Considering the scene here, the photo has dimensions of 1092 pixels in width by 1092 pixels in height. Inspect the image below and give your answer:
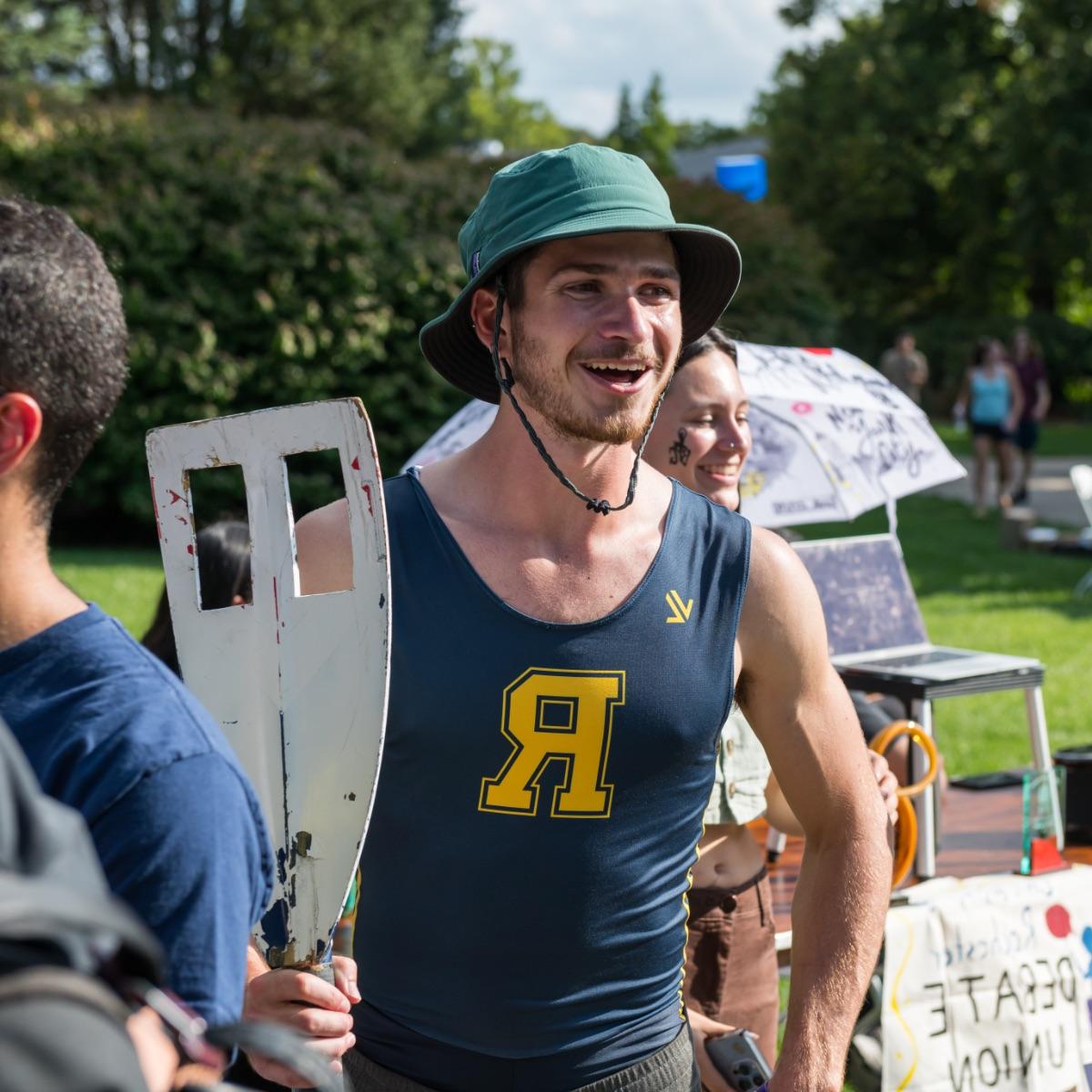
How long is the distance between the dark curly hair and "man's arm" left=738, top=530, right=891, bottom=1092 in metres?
1.13

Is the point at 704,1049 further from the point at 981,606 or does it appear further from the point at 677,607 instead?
the point at 981,606

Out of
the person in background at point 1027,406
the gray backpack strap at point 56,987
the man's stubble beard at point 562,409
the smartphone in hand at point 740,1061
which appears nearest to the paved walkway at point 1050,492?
the person in background at point 1027,406

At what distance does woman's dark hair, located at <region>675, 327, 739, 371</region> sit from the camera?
137 inches

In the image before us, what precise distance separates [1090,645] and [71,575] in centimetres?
775

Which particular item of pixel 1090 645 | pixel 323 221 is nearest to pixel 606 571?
pixel 1090 645

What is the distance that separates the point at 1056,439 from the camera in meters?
28.6

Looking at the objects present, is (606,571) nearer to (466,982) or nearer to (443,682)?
(443,682)

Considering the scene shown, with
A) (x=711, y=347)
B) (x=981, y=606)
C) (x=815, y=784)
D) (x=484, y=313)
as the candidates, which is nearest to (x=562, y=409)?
(x=484, y=313)

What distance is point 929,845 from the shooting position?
4.82m

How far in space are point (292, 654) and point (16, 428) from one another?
722 millimetres

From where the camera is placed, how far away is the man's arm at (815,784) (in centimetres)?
224

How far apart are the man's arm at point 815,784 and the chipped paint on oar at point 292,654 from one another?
0.61 meters

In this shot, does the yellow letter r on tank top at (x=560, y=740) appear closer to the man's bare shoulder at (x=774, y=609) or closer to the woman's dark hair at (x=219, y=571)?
the man's bare shoulder at (x=774, y=609)

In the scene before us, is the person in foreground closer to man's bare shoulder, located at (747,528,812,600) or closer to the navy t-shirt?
the navy t-shirt
